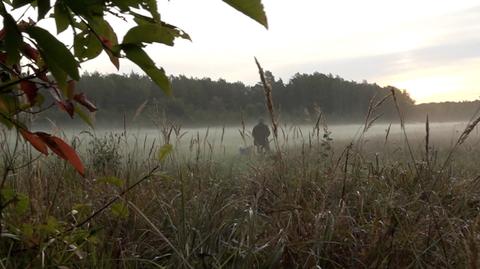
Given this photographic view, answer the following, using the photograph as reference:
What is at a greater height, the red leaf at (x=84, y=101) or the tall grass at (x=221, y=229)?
the red leaf at (x=84, y=101)

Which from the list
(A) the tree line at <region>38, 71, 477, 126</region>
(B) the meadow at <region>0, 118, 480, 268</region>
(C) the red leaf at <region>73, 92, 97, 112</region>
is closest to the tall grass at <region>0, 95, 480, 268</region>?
(B) the meadow at <region>0, 118, 480, 268</region>

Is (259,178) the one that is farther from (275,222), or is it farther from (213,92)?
(213,92)

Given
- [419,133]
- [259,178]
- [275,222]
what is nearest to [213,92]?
[419,133]

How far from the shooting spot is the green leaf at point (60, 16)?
792mm

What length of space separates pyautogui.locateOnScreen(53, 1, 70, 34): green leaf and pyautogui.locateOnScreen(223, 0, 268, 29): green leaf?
262mm

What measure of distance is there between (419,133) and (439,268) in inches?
358

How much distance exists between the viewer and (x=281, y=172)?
3227 millimetres

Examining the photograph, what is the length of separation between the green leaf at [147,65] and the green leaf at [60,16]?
11 centimetres

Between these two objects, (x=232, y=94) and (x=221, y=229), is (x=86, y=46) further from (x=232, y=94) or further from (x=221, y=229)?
(x=232, y=94)

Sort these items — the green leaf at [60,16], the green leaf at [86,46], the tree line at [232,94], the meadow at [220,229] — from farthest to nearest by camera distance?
the tree line at [232,94] < the meadow at [220,229] < the green leaf at [86,46] < the green leaf at [60,16]

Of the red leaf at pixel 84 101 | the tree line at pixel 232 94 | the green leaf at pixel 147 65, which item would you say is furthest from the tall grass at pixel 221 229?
the tree line at pixel 232 94

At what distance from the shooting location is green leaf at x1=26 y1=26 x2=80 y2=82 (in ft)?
2.48

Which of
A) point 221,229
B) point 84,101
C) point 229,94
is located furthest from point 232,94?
point 84,101

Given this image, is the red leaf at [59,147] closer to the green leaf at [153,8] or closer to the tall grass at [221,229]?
the green leaf at [153,8]
